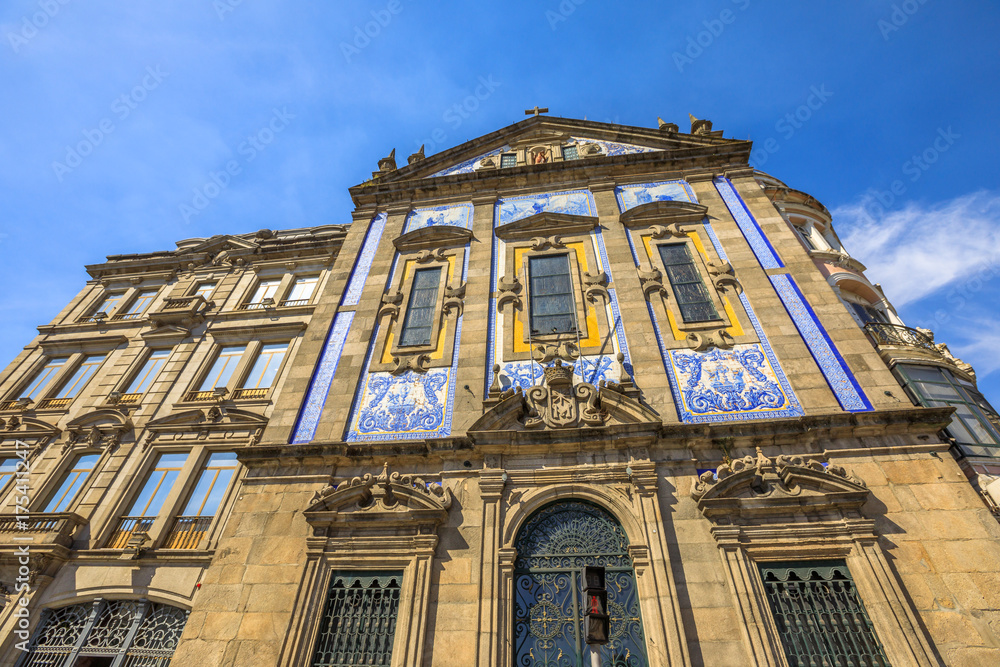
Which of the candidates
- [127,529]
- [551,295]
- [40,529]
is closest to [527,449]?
[551,295]

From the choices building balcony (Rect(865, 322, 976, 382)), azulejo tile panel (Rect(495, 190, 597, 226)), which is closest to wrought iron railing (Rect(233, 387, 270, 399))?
azulejo tile panel (Rect(495, 190, 597, 226))

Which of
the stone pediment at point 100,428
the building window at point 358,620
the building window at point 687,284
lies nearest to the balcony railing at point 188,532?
the stone pediment at point 100,428

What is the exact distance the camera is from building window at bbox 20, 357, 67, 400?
17391 mm

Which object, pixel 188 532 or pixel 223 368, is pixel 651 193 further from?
pixel 188 532

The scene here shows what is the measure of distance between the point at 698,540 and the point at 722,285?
6.61 meters

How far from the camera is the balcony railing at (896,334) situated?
12680 millimetres

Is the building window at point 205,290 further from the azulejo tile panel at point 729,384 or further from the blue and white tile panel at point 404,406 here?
the azulejo tile panel at point 729,384

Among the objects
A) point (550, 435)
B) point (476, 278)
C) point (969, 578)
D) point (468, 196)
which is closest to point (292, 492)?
point (550, 435)

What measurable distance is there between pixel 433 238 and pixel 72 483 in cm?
1226

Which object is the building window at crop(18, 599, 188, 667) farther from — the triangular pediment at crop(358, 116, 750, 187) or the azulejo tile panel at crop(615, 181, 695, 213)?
the azulejo tile panel at crop(615, 181, 695, 213)

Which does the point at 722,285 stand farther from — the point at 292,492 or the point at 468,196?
the point at 292,492

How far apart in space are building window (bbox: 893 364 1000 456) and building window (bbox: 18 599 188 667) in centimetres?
1683

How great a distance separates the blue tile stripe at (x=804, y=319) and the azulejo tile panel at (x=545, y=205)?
4141 mm

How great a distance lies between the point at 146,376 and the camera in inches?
660
